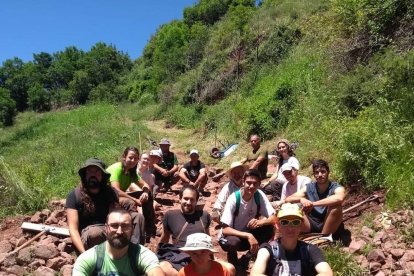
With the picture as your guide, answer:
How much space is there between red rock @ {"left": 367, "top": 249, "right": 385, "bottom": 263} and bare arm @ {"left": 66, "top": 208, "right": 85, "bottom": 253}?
118 inches

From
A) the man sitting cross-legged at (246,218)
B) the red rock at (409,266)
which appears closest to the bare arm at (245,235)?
the man sitting cross-legged at (246,218)

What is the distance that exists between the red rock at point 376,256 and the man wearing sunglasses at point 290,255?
1.49 m

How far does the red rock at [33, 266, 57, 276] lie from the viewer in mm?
5000

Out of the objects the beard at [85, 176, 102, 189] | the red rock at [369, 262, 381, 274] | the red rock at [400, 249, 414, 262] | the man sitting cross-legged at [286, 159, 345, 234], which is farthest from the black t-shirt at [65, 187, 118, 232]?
the red rock at [400, 249, 414, 262]

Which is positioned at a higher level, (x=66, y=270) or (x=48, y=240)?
(x=48, y=240)

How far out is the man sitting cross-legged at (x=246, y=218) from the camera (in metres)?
4.96

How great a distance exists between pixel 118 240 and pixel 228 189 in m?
2.58

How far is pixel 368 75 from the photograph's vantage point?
9180 mm

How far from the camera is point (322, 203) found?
5133mm

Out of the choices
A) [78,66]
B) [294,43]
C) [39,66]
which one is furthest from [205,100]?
[39,66]

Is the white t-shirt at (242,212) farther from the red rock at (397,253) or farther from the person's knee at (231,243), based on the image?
the red rock at (397,253)

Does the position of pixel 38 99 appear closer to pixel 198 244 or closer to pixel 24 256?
pixel 24 256

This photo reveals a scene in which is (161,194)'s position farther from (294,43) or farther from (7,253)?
(294,43)

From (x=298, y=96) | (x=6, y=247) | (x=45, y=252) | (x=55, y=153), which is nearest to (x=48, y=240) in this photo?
(x=45, y=252)
